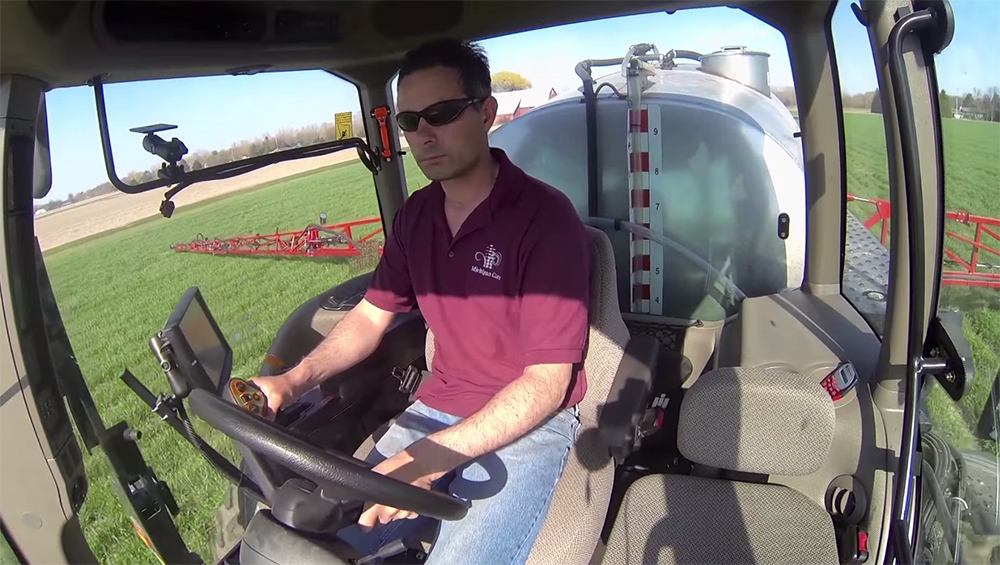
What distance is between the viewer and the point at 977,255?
150cm

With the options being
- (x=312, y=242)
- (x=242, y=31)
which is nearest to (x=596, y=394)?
(x=242, y=31)

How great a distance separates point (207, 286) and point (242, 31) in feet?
2.83

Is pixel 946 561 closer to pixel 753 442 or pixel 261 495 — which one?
pixel 753 442

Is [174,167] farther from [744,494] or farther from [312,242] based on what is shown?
[744,494]

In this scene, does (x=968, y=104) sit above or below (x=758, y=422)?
above

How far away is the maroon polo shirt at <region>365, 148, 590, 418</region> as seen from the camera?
183 centimetres

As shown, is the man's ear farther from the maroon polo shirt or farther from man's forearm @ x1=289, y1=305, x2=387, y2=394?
man's forearm @ x1=289, y1=305, x2=387, y2=394

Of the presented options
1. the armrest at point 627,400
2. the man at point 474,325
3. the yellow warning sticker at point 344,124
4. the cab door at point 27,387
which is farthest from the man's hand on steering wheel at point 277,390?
the yellow warning sticker at point 344,124

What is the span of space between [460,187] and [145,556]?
68.3 inches

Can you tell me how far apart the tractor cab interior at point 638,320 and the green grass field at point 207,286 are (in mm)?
76

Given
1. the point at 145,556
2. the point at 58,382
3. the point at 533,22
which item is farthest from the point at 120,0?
the point at 145,556

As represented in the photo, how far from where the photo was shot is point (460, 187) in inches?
79.9

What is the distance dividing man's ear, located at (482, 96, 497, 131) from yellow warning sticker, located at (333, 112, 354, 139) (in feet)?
2.66

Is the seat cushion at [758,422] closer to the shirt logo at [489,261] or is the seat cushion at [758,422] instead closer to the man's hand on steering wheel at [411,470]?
the shirt logo at [489,261]
